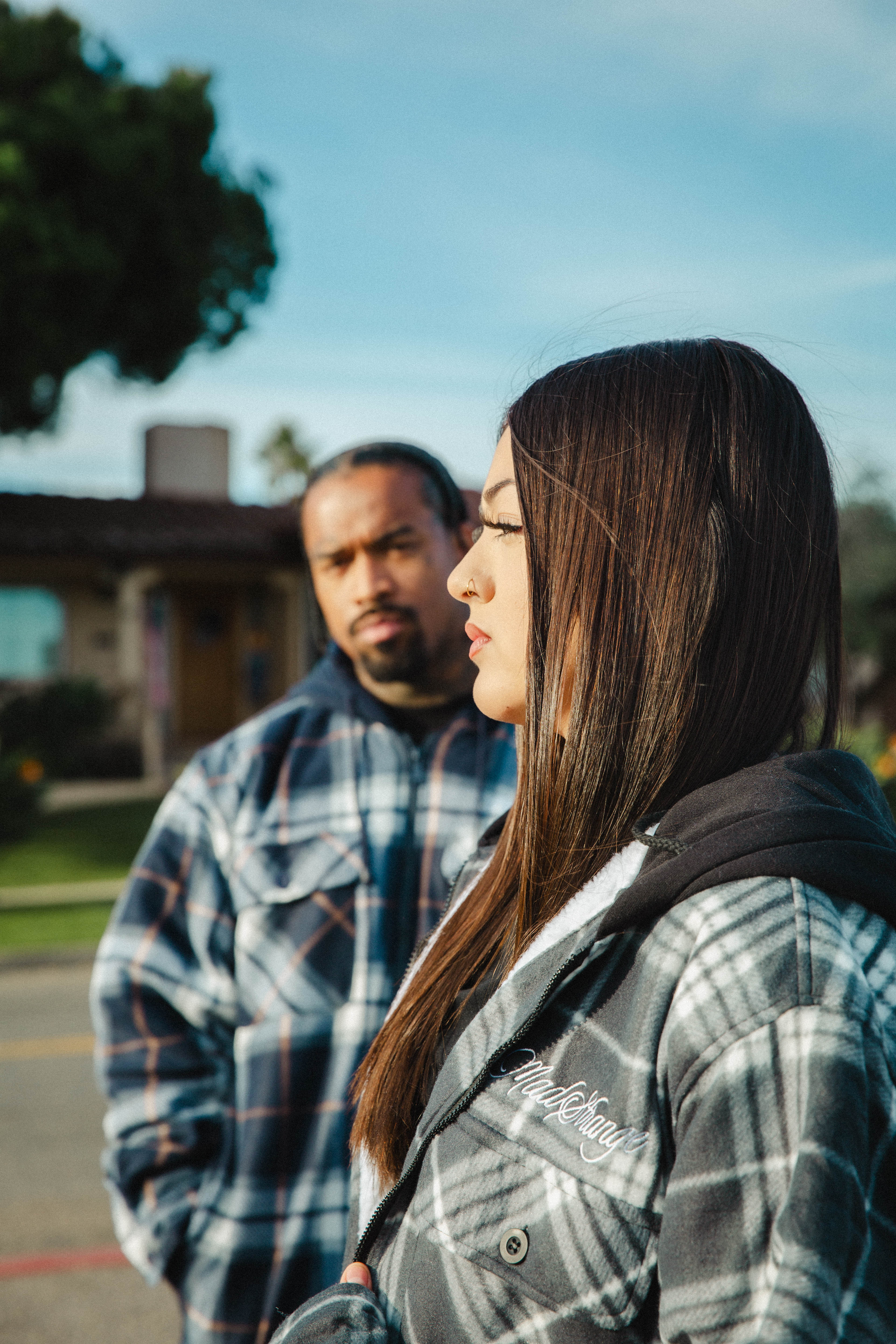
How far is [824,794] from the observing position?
0.96 metres

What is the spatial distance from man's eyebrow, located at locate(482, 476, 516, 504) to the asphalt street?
9.70 feet

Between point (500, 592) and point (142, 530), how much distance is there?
51.9 ft

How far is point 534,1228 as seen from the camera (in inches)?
37.5

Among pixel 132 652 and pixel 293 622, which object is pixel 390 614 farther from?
pixel 293 622

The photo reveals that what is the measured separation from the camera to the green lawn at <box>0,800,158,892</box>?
1057 cm

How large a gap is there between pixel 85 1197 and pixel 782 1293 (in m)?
4.05

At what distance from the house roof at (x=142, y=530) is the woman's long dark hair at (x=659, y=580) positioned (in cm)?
1428

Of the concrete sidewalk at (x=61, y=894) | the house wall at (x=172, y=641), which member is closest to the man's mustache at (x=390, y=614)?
the concrete sidewalk at (x=61, y=894)

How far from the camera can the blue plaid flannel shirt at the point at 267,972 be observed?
1851 mm

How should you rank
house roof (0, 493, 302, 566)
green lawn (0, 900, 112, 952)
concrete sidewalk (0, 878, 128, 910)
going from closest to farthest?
green lawn (0, 900, 112, 952) < concrete sidewalk (0, 878, 128, 910) < house roof (0, 493, 302, 566)

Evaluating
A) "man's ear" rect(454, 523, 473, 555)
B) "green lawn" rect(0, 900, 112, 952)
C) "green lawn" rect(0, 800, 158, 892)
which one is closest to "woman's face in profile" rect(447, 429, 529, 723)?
"man's ear" rect(454, 523, 473, 555)

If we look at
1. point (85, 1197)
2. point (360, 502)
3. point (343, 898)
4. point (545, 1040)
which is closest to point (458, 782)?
point (343, 898)

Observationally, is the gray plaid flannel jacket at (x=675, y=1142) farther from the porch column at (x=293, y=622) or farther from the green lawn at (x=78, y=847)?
the porch column at (x=293, y=622)

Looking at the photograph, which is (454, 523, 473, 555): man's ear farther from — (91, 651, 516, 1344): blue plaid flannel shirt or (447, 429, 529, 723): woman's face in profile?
(447, 429, 529, 723): woman's face in profile
